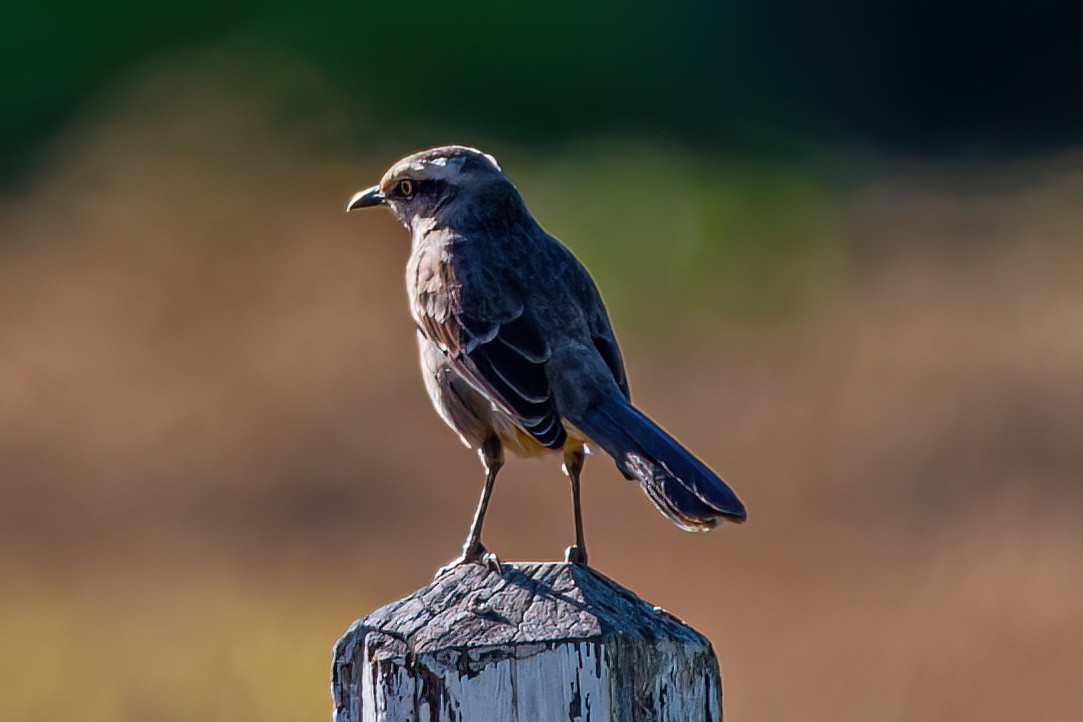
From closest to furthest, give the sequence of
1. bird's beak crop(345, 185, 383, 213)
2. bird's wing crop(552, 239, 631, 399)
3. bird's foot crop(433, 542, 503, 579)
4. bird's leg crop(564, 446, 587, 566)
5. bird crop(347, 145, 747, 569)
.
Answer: bird's foot crop(433, 542, 503, 579)
bird crop(347, 145, 747, 569)
bird's leg crop(564, 446, 587, 566)
bird's wing crop(552, 239, 631, 399)
bird's beak crop(345, 185, 383, 213)

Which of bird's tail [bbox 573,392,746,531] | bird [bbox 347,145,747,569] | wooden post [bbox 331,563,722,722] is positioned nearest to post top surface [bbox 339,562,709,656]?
wooden post [bbox 331,563,722,722]

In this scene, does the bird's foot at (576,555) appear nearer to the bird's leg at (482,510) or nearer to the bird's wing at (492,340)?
the bird's leg at (482,510)

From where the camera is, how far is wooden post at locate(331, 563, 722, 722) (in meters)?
2.51

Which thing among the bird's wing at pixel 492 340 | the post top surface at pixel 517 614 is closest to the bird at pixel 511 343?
the bird's wing at pixel 492 340

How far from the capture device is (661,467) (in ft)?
12.1

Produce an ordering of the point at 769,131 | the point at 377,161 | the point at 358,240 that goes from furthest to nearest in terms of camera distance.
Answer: the point at 769,131 → the point at 377,161 → the point at 358,240

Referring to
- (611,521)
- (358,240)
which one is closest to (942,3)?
(358,240)

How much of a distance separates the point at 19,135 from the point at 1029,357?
12077 millimetres

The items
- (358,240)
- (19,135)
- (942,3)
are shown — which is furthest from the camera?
(942,3)

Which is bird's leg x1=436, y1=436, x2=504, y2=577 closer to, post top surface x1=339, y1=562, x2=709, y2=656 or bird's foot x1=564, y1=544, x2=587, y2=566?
bird's foot x1=564, y1=544, x2=587, y2=566

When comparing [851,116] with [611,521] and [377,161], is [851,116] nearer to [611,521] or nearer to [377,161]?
[377,161]

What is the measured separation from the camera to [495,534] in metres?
9.74

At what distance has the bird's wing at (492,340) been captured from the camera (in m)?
4.10

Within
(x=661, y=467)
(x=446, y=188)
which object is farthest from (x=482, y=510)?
(x=446, y=188)
